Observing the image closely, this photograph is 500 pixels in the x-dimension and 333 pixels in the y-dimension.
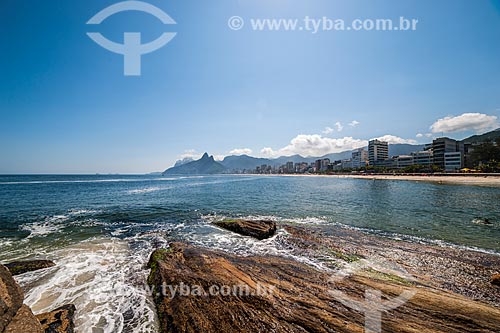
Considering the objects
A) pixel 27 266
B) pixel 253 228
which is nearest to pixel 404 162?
pixel 253 228

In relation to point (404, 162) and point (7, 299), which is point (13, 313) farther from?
point (404, 162)

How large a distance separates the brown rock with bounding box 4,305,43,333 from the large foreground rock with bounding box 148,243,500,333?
123 inches

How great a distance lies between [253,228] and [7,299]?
12.7 metres

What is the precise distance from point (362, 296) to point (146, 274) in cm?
942

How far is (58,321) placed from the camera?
607 cm

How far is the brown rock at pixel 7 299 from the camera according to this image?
4902mm

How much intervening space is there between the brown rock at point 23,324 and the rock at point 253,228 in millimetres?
11614

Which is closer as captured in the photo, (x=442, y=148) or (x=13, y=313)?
(x=13, y=313)

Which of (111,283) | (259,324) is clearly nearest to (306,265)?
(259,324)

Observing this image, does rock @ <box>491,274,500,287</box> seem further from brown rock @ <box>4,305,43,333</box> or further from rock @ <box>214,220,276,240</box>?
brown rock @ <box>4,305,43,333</box>

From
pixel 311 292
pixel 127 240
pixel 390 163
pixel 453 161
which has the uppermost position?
pixel 390 163

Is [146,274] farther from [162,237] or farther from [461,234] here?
[461,234]

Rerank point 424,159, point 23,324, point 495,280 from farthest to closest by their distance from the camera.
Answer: point 424,159 < point 495,280 < point 23,324

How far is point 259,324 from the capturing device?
583cm
